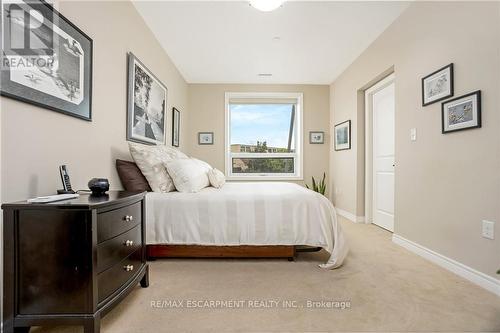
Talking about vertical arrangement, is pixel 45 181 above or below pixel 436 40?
below

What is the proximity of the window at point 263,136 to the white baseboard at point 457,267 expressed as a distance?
8.73 ft

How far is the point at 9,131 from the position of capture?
Result: 119 centimetres

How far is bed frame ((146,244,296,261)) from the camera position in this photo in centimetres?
215

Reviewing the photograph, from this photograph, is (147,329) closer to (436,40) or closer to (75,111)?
(75,111)

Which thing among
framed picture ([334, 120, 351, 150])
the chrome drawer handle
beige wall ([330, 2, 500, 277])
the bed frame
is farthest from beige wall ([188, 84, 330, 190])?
the chrome drawer handle

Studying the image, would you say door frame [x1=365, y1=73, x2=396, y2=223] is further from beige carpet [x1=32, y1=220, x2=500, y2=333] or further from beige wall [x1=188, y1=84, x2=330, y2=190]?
beige carpet [x1=32, y1=220, x2=500, y2=333]

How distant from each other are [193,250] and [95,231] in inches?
45.8

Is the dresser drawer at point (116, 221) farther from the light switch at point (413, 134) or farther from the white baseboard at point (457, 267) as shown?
the light switch at point (413, 134)

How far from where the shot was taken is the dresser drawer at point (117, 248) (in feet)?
3.78

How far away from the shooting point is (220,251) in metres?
2.15

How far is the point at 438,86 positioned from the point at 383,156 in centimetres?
138

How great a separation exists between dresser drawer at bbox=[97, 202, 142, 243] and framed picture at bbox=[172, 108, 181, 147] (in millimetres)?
2535

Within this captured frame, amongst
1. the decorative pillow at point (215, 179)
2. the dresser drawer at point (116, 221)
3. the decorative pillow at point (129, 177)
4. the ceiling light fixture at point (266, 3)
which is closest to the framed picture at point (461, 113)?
the ceiling light fixture at point (266, 3)

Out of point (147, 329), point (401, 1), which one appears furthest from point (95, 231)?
point (401, 1)
